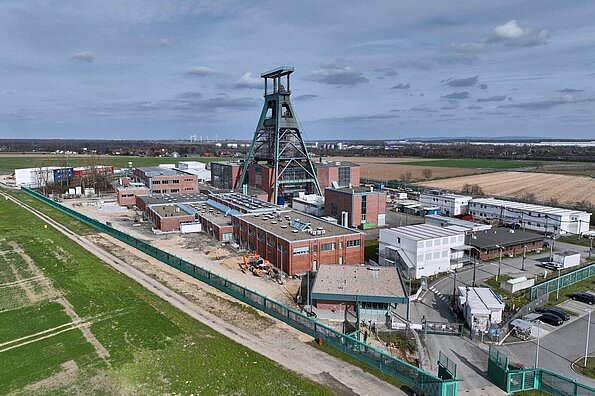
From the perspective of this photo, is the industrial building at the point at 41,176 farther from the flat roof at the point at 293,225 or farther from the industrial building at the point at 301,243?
the industrial building at the point at 301,243

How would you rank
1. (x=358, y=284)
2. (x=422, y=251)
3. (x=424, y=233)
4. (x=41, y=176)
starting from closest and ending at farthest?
(x=358, y=284) < (x=422, y=251) < (x=424, y=233) < (x=41, y=176)

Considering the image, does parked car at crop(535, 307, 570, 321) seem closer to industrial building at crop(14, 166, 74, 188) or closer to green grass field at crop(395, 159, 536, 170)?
industrial building at crop(14, 166, 74, 188)

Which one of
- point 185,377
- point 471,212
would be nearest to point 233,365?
point 185,377

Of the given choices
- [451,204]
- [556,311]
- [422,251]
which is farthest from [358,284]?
[451,204]

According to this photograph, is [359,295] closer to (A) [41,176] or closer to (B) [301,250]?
(B) [301,250]

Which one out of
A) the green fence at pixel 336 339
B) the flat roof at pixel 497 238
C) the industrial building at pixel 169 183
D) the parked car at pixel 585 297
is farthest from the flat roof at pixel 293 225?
the industrial building at pixel 169 183
